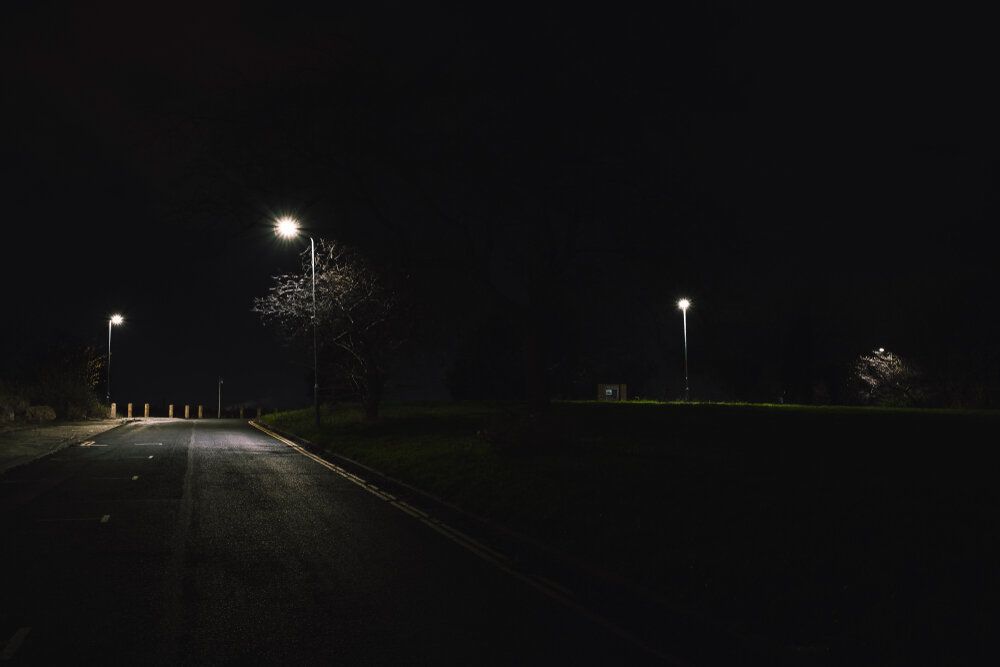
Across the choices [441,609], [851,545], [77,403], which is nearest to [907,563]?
[851,545]

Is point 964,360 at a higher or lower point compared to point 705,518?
A: higher

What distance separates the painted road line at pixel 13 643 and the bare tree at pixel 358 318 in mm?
26201

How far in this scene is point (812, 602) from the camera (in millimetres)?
6977

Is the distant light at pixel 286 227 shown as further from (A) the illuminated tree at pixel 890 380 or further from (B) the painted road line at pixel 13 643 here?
(A) the illuminated tree at pixel 890 380

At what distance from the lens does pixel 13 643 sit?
606 centimetres

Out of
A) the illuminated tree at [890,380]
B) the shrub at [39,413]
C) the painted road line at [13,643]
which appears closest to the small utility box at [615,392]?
the illuminated tree at [890,380]

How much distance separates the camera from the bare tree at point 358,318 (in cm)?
3322

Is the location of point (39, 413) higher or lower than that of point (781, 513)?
higher

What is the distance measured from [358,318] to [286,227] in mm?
10675

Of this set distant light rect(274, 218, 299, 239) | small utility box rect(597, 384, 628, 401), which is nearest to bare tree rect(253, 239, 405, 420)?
distant light rect(274, 218, 299, 239)

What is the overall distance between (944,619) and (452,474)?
11.0m

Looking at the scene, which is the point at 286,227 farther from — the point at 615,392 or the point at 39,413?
the point at 615,392

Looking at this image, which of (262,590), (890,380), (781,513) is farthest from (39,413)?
(890,380)

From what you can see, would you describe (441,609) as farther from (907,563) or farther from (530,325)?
(530,325)
